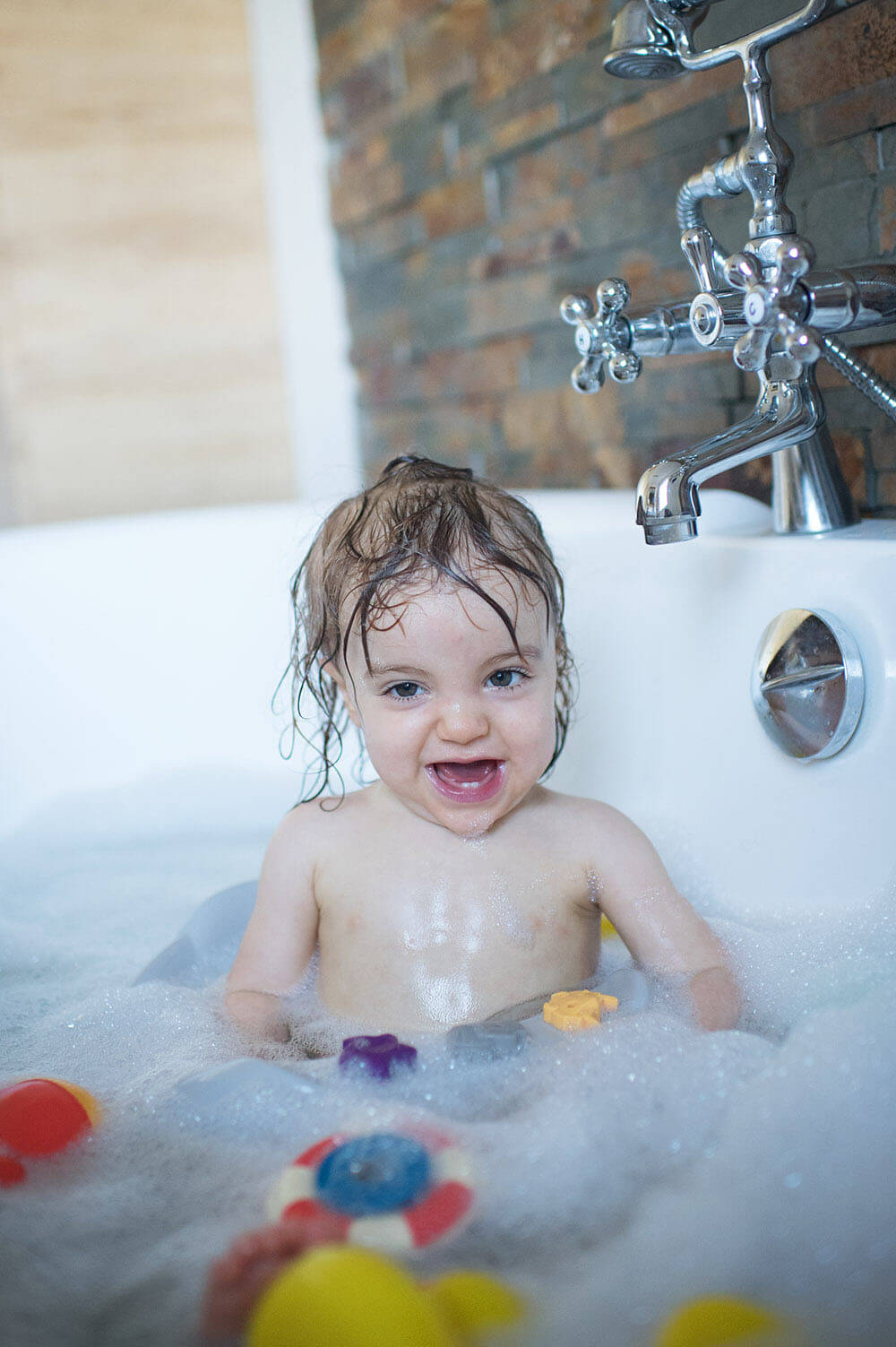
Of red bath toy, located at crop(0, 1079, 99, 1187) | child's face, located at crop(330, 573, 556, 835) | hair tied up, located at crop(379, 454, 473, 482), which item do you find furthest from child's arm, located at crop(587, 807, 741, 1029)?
red bath toy, located at crop(0, 1079, 99, 1187)

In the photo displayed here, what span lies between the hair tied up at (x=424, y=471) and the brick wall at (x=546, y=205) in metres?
0.42

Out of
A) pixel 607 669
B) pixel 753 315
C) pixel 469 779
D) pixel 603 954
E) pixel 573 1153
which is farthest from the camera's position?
pixel 607 669

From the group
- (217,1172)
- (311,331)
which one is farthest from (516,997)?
(311,331)

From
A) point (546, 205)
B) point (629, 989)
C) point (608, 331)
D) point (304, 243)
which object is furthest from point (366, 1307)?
point (304, 243)

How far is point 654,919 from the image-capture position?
939 millimetres

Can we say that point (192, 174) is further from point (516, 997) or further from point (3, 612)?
point (516, 997)

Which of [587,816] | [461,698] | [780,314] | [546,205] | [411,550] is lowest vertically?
[587,816]

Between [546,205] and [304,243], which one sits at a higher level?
[304,243]

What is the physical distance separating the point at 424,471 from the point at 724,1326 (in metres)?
0.67

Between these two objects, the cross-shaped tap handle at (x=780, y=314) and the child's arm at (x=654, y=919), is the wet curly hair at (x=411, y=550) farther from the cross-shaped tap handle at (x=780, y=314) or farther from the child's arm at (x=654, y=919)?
the cross-shaped tap handle at (x=780, y=314)

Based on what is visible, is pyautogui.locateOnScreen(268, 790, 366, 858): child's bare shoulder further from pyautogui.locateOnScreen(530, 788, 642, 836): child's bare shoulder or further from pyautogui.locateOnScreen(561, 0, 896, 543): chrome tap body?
pyautogui.locateOnScreen(561, 0, 896, 543): chrome tap body

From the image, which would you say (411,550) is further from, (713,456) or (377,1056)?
(377,1056)

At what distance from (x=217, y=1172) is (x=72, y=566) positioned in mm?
988

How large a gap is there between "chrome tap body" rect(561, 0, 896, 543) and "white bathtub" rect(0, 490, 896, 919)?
0.11 m
